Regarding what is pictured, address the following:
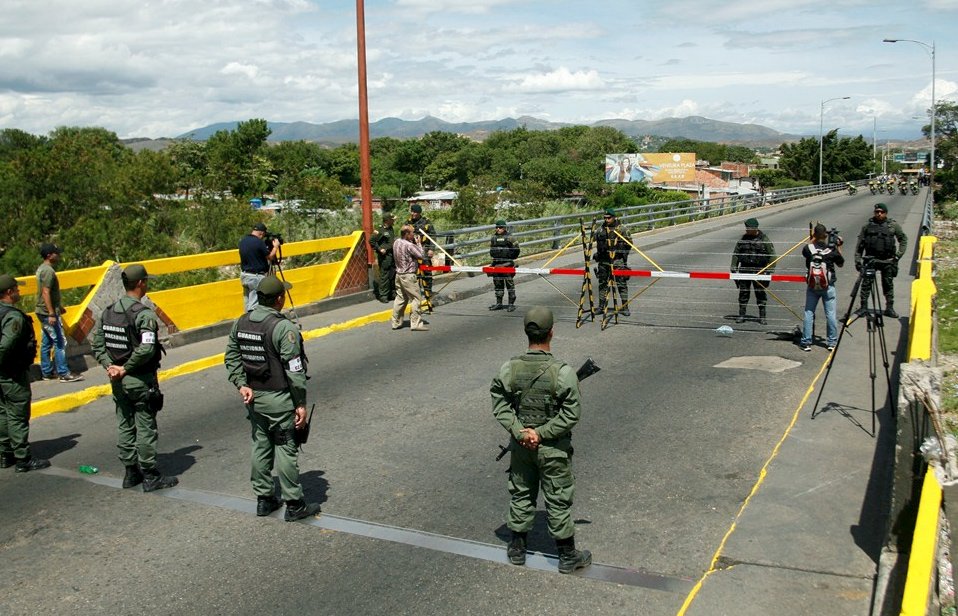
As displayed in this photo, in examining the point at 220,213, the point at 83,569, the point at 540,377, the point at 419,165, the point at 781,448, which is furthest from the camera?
the point at 419,165

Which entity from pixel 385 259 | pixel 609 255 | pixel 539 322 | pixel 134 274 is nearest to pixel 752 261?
pixel 609 255

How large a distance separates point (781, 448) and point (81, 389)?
7.92 meters

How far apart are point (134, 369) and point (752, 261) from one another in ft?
33.0

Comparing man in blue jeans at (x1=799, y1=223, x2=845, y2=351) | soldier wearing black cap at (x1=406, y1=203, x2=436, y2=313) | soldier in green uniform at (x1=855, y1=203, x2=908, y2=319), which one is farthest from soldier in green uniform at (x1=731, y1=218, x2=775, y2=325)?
soldier wearing black cap at (x1=406, y1=203, x2=436, y2=313)

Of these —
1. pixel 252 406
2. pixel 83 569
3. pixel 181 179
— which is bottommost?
pixel 83 569

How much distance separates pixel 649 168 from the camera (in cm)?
8962

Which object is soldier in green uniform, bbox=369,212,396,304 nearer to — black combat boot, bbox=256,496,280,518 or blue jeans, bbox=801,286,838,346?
blue jeans, bbox=801,286,838,346

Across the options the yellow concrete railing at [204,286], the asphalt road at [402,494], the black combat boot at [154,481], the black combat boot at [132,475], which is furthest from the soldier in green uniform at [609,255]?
the black combat boot at [132,475]

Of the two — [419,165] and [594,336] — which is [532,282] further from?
[419,165]

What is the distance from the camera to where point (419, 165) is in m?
158

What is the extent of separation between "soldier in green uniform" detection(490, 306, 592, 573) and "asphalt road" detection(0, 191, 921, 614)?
397mm

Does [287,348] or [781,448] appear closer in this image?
[287,348]

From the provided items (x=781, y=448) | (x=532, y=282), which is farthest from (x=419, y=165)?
(x=781, y=448)

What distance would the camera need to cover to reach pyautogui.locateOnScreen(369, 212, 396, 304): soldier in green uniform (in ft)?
53.1
